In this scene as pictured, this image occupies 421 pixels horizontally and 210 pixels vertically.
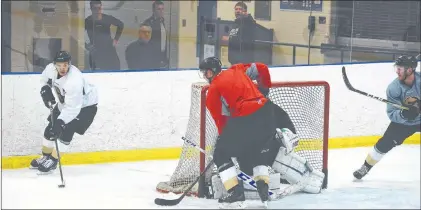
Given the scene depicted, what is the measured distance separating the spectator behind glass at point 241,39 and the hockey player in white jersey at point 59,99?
0.93m

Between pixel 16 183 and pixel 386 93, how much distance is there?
1.81 metres

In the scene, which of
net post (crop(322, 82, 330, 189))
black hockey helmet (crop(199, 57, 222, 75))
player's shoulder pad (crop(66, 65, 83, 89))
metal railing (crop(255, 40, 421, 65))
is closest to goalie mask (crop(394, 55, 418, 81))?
net post (crop(322, 82, 330, 189))

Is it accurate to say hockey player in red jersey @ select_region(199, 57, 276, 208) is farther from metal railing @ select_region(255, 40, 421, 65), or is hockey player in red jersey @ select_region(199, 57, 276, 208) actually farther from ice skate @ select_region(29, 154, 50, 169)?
metal railing @ select_region(255, 40, 421, 65)

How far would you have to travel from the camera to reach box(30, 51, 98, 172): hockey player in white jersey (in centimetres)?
450

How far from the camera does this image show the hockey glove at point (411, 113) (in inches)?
179

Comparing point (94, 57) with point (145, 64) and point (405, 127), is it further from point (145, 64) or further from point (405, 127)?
point (405, 127)

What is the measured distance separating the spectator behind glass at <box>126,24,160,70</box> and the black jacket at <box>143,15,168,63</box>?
0.07 feet

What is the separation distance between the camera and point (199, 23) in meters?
5.30

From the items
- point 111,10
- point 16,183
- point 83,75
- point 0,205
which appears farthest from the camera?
point 111,10

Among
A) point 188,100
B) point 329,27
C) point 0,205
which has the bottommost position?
point 0,205

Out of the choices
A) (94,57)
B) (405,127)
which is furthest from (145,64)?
(405,127)

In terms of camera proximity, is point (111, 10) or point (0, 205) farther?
point (111, 10)

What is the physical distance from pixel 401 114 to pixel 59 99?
5.12 ft

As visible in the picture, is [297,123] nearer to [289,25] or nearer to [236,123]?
[236,123]
